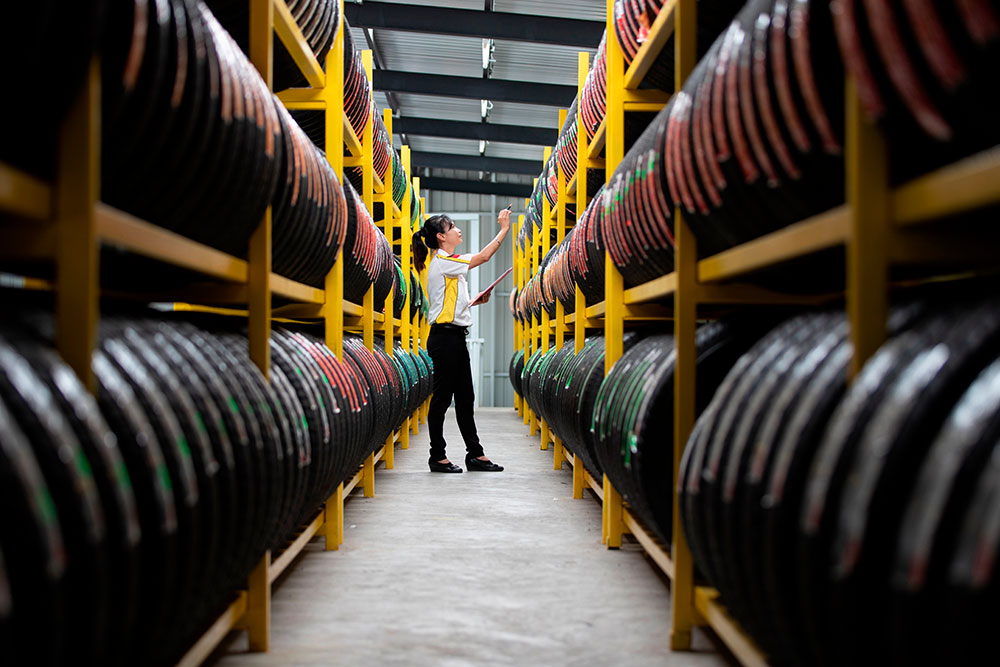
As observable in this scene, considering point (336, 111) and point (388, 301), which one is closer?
point (336, 111)

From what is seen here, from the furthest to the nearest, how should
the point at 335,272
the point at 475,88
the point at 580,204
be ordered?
the point at 475,88 → the point at 580,204 → the point at 335,272

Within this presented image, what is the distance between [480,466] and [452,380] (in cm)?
66

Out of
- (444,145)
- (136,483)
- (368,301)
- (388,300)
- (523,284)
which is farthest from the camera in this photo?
(444,145)

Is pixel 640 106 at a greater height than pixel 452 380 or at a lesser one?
greater

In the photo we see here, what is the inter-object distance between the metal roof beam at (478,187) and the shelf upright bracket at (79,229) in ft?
42.3

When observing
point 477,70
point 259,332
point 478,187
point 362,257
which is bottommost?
point 259,332

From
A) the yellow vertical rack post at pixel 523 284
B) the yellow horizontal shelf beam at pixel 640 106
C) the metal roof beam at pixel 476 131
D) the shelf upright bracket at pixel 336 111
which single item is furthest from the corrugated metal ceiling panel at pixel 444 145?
the yellow horizontal shelf beam at pixel 640 106

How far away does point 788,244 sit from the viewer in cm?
156

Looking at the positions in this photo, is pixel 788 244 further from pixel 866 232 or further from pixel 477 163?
pixel 477 163

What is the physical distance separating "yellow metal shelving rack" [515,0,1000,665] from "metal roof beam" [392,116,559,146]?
6.40 m

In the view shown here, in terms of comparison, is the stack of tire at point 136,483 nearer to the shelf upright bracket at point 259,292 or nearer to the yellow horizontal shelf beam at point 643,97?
the shelf upright bracket at point 259,292

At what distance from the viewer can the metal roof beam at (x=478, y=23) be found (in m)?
7.02

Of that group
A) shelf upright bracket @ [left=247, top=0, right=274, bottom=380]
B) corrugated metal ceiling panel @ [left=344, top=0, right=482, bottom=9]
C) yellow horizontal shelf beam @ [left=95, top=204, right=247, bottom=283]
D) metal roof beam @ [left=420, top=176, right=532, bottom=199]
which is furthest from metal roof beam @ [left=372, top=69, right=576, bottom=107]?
yellow horizontal shelf beam @ [left=95, top=204, right=247, bottom=283]

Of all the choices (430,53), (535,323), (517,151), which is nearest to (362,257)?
(535,323)
